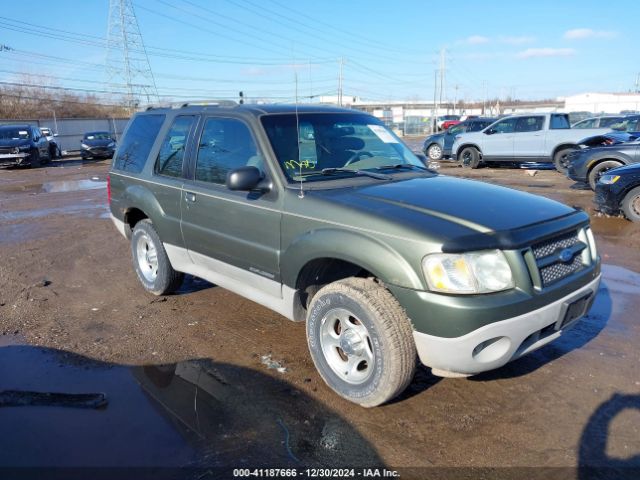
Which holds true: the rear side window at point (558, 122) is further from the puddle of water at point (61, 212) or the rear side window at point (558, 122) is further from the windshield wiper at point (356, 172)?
the windshield wiper at point (356, 172)

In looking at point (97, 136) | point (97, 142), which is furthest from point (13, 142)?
point (97, 136)

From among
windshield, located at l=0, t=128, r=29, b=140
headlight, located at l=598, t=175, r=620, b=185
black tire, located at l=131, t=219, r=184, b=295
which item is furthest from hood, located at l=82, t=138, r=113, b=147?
headlight, located at l=598, t=175, r=620, b=185

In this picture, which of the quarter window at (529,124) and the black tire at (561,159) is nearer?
the black tire at (561,159)

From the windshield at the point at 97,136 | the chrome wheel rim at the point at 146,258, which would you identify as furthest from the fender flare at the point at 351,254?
the windshield at the point at 97,136

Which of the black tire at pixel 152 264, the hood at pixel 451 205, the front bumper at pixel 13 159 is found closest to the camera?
the hood at pixel 451 205

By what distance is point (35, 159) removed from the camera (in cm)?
2144

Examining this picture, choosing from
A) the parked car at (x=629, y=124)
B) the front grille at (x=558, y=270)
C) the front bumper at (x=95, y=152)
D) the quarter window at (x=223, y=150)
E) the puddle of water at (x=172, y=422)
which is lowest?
the puddle of water at (x=172, y=422)

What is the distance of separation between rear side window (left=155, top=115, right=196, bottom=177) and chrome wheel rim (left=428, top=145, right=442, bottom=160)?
57.2ft

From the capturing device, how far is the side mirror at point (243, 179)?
345cm

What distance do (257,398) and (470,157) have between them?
632 inches

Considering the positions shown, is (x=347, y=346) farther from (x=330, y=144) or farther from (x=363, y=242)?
(x=330, y=144)

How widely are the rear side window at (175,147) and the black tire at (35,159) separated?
1960 cm

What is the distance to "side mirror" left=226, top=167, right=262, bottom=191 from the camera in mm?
3451

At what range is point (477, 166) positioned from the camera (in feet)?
58.2
